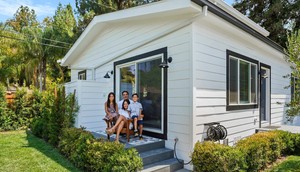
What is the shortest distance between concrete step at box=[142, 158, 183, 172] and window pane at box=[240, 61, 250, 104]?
2.72m

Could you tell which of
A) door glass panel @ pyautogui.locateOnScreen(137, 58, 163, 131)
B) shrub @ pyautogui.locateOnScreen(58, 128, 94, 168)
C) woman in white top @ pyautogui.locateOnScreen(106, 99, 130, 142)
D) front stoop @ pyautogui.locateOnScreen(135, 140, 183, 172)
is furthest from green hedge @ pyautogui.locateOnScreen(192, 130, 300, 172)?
shrub @ pyautogui.locateOnScreen(58, 128, 94, 168)

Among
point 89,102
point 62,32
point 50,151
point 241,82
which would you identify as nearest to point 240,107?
point 241,82

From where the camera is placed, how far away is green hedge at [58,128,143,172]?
3.83 metres

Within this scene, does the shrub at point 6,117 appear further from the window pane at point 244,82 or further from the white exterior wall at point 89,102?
the window pane at point 244,82

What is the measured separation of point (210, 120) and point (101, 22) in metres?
4.43

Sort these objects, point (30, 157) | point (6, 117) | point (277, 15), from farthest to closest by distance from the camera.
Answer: point (277, 15) → point (6, 117) → point (30, 157)

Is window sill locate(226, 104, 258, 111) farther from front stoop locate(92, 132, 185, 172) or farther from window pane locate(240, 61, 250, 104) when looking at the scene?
front stoop locate(92, 132, 185, 172)

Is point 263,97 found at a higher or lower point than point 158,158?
higher

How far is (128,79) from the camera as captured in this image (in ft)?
22.0

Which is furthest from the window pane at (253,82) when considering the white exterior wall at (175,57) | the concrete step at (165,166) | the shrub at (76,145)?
the shrub at (76,145)

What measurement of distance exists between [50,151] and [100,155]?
2247 mm

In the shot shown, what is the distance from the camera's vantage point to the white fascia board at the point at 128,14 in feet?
14.8

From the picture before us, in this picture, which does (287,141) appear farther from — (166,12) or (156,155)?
(166,12)

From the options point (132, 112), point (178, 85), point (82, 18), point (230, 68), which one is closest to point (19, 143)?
point (132, 112)
